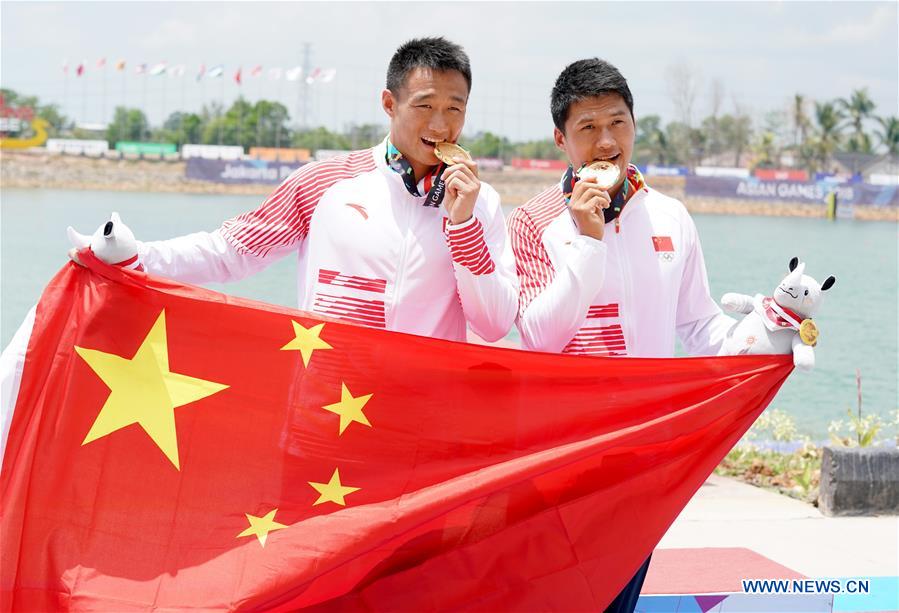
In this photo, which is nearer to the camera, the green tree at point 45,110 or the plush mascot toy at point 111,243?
the plush mascot toy at point 111,243

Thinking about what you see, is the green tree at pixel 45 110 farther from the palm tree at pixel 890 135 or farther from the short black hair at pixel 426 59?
the short black hair at pixel 426 59

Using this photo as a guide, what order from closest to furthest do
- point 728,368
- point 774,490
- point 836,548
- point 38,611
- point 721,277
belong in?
1. point 38,611
2. point 728,368
3. point 836,548
4. point 774,490
5. point 721,277

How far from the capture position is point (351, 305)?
12.0 ft

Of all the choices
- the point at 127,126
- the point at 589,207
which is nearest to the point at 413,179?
the point at 589,207

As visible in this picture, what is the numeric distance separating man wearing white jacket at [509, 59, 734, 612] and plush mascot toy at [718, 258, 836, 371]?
0.58 ft

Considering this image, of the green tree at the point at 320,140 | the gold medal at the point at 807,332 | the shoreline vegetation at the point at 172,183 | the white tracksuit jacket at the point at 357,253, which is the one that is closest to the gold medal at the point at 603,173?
the white tracksuit jacket at the point at 357,253

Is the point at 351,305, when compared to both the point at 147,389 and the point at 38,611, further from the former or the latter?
the point at 38,611

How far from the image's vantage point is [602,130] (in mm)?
3621

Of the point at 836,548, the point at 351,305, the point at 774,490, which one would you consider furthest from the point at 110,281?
the point at 774,490

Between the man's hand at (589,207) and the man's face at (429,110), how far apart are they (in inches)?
17.9

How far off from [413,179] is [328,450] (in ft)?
2.96

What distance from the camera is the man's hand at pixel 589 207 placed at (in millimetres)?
3426

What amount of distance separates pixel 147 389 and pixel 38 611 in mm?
732

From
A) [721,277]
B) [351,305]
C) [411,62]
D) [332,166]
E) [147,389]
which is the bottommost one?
[721,277]
